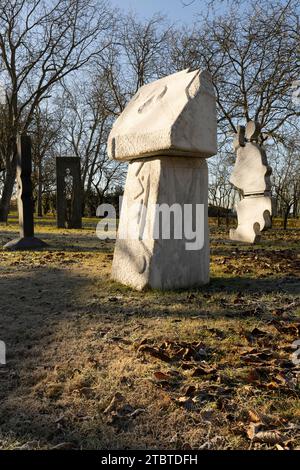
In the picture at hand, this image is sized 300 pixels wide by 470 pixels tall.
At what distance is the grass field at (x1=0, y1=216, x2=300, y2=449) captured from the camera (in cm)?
201

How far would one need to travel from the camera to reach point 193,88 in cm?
449

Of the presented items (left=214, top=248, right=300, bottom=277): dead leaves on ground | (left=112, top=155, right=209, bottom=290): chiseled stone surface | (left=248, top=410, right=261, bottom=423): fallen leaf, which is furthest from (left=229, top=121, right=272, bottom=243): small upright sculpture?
(left=248, top=410, right=261, bottom=423): fallen leaf

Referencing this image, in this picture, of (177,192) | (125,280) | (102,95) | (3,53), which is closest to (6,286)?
(125,280)

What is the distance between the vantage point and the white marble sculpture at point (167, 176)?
4414mm

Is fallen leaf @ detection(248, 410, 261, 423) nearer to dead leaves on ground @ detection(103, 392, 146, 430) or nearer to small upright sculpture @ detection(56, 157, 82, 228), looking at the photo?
dead leaves on ground @ detection(103, 392, 146, 430)

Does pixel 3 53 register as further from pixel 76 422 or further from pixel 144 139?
pixel 76 422

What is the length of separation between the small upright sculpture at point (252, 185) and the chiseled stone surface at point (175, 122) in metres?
5.48

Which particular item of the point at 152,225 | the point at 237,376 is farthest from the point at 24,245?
the point at 237,376

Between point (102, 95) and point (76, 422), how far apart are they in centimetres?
2015

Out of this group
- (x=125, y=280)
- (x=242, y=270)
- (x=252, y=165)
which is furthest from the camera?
(x=252, y=165)

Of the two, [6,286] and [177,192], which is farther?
[6,286]

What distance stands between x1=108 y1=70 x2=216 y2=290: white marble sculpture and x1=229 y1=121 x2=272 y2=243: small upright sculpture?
5274 mm

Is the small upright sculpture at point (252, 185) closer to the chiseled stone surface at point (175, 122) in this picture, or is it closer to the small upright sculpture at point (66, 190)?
the chiseled stone surface at point (175, 122)
